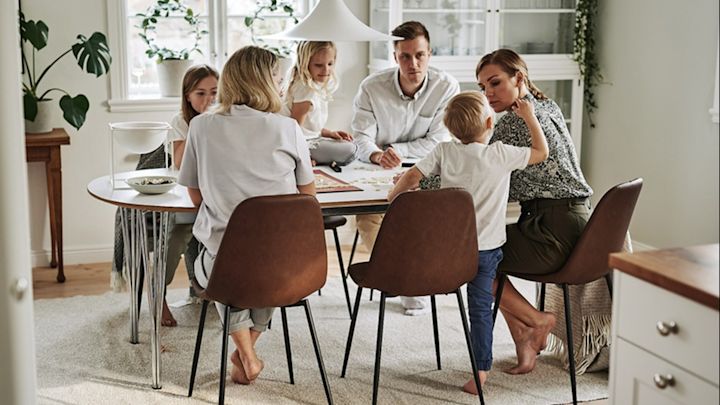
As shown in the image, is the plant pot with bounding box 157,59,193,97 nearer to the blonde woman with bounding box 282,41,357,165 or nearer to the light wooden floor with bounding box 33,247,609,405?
the light wooden floor with bounding box 33,247,609,405

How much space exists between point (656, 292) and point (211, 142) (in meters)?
1.51

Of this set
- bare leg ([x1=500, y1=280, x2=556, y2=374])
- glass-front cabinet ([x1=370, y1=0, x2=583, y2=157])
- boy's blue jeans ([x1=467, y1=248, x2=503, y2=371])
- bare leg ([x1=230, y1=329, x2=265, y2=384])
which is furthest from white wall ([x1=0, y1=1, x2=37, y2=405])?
glass-front cabinet ([x1=370, y1=0, x2=583, y2=157])

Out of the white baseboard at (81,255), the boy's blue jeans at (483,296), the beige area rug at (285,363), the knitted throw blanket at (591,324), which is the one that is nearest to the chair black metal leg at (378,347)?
the beige area rug at (285,363)

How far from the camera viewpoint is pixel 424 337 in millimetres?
3855

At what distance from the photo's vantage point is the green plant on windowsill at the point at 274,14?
17.0ft

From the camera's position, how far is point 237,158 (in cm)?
294

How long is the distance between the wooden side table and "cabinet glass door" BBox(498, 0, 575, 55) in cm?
244

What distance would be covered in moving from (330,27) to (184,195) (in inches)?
30.2

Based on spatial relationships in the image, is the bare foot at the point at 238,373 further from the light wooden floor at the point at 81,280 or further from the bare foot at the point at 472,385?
the light wooden floor at the point at 81,280

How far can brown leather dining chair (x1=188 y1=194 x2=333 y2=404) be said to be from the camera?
→ 2773 millimetres

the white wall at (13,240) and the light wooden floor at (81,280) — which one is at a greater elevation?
the white wall at (13,240)

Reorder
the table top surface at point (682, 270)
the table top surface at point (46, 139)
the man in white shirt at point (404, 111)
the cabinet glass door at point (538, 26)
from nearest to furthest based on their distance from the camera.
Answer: the table top surface at point (682, 270), the man in white shirt at point (404, 111), the table top surface at point (46, 139), the cabinet glass door at point (538, 26)

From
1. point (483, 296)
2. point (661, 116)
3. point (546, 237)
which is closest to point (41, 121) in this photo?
point (483, 296)

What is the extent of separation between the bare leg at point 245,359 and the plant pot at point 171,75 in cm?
205
